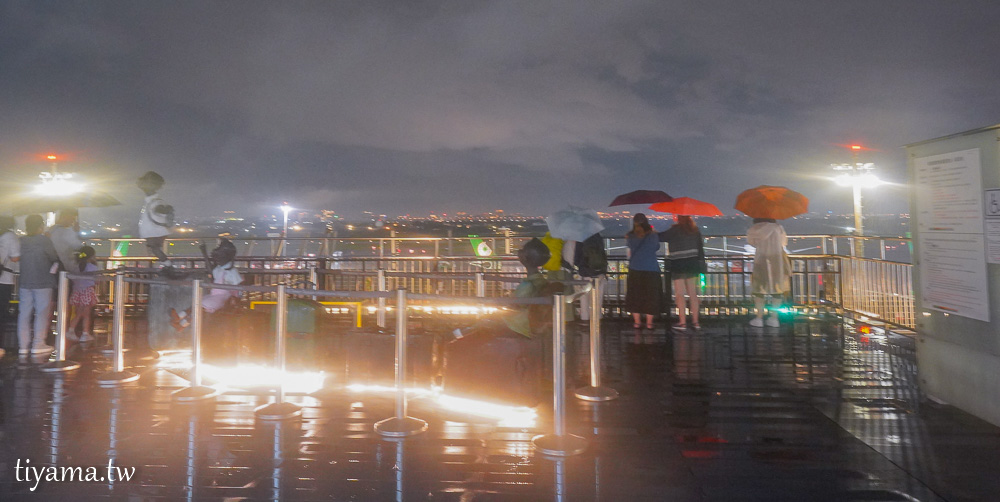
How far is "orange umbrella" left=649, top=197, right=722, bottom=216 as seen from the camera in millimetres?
Answer: 10305

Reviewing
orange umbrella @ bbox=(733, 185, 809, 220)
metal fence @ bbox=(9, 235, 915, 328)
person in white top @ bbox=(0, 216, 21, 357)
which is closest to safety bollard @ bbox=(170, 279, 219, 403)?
metal fence @ bbox=(9, 235, 915, 328)

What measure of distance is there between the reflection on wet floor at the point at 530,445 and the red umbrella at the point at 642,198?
4686mm

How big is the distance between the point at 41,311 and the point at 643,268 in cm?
883

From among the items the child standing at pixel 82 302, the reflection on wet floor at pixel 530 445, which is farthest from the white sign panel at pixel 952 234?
the child standing at pixel 82 302

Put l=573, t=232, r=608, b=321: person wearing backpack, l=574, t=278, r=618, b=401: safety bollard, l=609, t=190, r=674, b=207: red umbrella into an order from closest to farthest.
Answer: l=574, t=278, r=618, b=401: safety bollard < l=573, t=232, r=608, b=321: person wearing backpack < l=609, t=190, r=674, b=207: red umbrella

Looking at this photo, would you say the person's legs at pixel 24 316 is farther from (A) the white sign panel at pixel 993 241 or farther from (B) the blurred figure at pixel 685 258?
(A) the white sign panel at pixel 993 241

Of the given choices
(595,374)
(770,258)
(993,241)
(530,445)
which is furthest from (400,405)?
(770,258)

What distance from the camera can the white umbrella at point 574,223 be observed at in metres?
8.91

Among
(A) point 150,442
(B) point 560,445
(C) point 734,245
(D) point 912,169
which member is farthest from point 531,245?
(C) point 734,245

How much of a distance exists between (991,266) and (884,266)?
20.7 ft

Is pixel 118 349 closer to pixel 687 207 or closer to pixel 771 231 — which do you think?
pixel 687 207

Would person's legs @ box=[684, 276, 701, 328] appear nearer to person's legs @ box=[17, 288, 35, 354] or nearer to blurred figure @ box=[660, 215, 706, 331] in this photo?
blurred figure @ box=[660, 215, 706, 331]

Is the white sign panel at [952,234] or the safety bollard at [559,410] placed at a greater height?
the white sign panel at [952,234]

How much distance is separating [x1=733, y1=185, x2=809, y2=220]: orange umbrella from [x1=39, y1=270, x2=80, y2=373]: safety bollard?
9.44 metres
